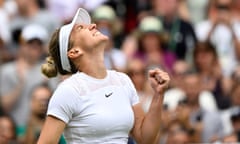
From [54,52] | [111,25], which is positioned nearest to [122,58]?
[111,25]

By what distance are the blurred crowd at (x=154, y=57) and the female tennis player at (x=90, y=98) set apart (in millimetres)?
3231

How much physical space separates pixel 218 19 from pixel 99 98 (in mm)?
6685

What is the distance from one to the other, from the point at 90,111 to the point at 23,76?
5.25 metres

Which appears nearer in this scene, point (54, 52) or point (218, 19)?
point (54, 52)

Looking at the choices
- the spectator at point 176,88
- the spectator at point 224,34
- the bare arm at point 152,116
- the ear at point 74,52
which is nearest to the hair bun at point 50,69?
the ear at point 74,52

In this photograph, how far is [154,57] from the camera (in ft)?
35.5

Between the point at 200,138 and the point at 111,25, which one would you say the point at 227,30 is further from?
the point at 200,138

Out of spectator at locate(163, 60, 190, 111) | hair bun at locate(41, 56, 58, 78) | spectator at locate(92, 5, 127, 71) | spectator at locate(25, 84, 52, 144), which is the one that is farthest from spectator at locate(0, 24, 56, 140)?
hair bun at locate(41, 56, 58, 78)

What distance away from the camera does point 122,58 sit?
1108 cm

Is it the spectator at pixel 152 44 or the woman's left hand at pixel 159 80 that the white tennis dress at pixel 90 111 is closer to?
the woman's left hand at pixel 159 80

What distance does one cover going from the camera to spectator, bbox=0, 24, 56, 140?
1020 centimetres

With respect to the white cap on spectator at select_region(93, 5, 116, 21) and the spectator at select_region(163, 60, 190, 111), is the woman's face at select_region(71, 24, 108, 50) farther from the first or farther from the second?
the white cap on spectator at select_region(93, 5, 116, 21)

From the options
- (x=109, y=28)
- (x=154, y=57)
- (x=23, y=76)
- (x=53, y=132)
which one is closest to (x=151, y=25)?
(x=154, y=57)

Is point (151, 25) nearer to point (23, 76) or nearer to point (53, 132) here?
point (23, 76)
